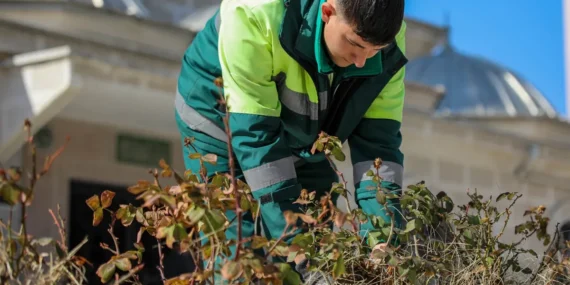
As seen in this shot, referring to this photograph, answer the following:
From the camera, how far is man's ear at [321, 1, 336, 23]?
2.46 metres

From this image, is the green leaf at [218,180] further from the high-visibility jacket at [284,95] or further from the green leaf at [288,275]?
the green leaf at [288,275]

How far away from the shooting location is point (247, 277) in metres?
1.82

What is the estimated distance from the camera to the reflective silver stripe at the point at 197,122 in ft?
9.26

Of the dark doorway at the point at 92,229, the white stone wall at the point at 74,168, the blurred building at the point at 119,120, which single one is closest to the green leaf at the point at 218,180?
the blurred building at the point at 119,120

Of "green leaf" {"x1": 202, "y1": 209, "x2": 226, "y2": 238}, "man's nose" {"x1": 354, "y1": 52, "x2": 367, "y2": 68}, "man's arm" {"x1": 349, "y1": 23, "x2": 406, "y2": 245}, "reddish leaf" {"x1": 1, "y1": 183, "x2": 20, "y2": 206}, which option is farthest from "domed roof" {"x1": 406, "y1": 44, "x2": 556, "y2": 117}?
"reddish leaf" {"x1": 1, "y1": 183, "x2": 20, "y2": 206}

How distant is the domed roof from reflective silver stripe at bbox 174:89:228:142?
1081cm

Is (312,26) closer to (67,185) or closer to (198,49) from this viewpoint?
(198,49)

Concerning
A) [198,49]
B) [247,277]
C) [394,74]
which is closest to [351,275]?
[247,277]

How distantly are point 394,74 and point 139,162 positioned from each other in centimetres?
610

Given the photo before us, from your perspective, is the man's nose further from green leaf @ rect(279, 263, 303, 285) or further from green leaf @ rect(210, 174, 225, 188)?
green leaf @ rect(279, 263, 303, 285)

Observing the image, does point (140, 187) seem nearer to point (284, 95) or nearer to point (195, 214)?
point (195, 214)

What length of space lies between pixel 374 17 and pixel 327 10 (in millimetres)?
173

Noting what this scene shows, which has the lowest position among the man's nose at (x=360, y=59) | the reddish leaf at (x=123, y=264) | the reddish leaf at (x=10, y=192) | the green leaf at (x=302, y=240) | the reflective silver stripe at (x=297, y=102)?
the reddish leaf at (x=123, y=264)

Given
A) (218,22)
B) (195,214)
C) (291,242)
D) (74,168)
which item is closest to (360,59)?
(218,22)
